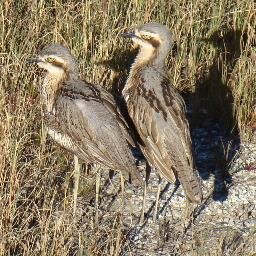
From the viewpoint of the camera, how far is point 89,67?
318 inches

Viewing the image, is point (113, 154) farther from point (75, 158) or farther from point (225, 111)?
point (225, 111)

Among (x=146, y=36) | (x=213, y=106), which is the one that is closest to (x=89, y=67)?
(x=146, y=36)

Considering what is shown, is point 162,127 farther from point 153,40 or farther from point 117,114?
point 153,40

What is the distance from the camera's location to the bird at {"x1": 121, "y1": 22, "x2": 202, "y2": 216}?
263 inches

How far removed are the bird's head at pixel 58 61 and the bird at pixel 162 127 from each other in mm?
486

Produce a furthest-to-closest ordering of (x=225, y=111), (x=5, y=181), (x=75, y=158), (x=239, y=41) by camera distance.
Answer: (x=239, y=41), (x=225, y=111), (x=75, y=158), (x=5, y=181)

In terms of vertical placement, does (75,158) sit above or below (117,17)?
below

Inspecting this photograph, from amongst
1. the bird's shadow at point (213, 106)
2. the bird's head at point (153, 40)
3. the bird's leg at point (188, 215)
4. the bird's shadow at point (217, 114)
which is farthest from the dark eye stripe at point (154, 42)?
the bird's leg at point (188, 215)

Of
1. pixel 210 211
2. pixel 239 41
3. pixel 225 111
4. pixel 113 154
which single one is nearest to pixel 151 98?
pixel 113 154

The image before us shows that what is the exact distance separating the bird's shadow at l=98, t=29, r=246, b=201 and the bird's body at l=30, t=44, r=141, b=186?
743 mm

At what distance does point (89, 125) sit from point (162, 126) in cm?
57

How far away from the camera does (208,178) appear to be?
7.53 meters

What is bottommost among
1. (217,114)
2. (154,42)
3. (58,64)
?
(217,114)

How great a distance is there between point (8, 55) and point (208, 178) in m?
2.07
